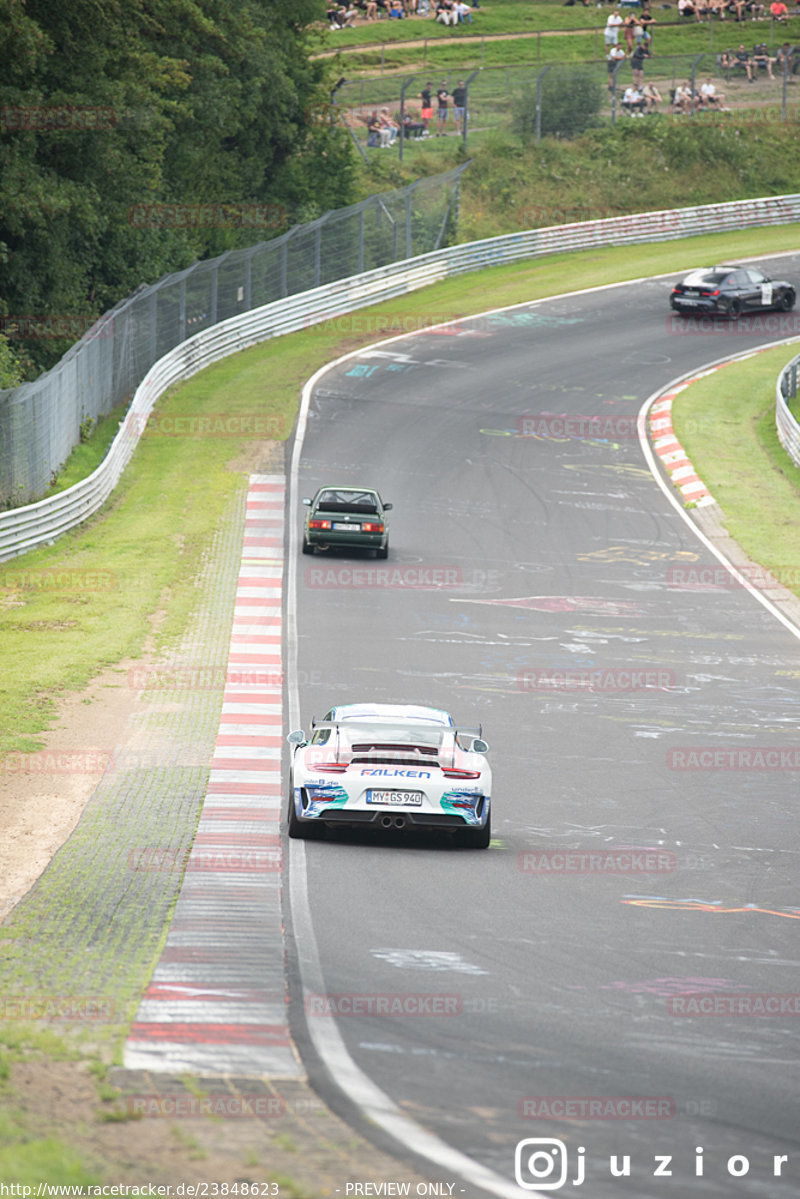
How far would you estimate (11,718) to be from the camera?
16984mm

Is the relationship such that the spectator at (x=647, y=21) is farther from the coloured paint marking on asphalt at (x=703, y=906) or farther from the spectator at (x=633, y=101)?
the coloured paint marking on asphalt at (x=703, y=906)

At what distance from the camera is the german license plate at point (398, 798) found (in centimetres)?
1217

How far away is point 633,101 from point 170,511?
1662 inches

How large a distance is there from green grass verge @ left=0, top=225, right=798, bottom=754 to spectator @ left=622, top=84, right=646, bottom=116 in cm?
993

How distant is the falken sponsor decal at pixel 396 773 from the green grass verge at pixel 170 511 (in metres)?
5.14

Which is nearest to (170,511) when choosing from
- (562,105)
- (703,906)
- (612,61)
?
(703,906)

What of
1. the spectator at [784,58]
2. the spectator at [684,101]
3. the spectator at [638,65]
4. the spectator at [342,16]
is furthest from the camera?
the spectator at [342,16]

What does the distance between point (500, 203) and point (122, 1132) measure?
56991mm

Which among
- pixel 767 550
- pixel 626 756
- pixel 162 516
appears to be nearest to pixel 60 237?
pixel 162 516

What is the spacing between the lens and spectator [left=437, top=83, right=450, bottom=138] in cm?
6078

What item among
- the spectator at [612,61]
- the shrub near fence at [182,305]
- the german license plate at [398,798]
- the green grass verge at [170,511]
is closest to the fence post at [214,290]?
the shrub near fence at [182,305]

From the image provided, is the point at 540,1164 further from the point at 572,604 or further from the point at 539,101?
the point at 539,101

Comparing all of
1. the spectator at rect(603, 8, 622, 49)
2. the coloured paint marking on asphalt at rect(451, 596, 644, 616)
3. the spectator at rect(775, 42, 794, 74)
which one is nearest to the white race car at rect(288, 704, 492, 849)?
the coloured paint marking on asphalt at rect(451, 596, 644, 616)

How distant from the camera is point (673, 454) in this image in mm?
36625
